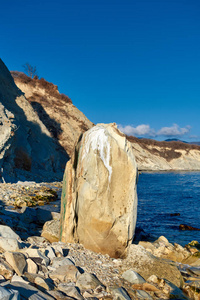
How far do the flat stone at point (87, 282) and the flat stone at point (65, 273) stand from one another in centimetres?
10

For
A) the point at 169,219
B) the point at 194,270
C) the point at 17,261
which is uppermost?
the point at 17,261

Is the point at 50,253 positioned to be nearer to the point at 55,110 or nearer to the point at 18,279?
the point at 18,279

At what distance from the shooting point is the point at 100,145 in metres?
6.57

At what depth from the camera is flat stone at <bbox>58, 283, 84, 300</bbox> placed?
3.79 meters

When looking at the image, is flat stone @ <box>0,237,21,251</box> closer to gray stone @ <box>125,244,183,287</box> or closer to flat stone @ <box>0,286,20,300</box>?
flat stone @ <box>0,286,20,300</box>

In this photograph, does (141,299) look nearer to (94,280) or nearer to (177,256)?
(94,280)

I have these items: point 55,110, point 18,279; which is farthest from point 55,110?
point 18,279

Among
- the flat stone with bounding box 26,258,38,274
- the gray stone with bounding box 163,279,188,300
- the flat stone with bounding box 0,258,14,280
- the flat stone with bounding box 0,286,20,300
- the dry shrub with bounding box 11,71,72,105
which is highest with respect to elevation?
the dry shrub with bounding box 11,71,72,105

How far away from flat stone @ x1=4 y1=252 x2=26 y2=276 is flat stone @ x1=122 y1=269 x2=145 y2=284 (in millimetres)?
2025

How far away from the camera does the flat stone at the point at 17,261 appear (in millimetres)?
3890

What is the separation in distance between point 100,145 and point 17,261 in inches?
136

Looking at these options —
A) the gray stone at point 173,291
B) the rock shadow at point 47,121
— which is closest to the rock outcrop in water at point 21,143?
the rock shadow at point 47,121

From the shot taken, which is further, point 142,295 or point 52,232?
point 52,232

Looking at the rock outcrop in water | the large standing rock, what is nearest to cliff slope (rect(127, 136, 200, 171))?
the rock outcrop in water
